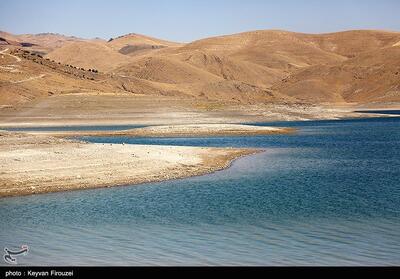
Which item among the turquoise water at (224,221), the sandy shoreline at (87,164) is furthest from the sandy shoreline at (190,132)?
the turquoise water at (224,221)

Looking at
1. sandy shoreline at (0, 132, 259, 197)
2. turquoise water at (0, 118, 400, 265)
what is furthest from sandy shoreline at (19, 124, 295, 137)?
turquoise water at (0, 118, 400, 265)

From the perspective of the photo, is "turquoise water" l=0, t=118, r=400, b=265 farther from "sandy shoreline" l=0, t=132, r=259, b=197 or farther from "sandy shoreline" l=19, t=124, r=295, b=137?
"sandy shoreline" l=19, t=124, r=295, b=137

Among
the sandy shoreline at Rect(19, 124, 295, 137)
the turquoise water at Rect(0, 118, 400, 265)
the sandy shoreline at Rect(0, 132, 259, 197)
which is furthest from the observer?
the sandy shoreline at Rect(19, 124, 295, 137)

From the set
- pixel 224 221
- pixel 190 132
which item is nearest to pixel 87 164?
pixel 224 221

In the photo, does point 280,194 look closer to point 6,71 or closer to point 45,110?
point 45,110

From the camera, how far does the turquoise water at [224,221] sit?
19.6 meters

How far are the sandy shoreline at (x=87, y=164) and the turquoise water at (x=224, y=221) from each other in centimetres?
157

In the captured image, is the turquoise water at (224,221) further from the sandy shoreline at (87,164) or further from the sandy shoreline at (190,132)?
→ the sandy shoreline at (190,132)

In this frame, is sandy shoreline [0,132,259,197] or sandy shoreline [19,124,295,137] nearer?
sandy shoreline [0,132,259,197]

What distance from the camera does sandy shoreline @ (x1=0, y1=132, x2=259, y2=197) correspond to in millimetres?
33794

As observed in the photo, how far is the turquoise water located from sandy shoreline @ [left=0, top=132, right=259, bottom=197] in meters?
1.57

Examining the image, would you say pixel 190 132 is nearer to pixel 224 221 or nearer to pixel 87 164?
pixel 87 164

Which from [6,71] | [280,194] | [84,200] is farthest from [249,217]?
[6,71]

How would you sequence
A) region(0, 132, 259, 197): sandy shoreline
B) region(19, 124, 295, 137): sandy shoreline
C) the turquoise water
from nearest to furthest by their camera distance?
the turquoise water → region(0, 132, 259, 197): sandy shoreline → region(19, 124, 295, 137): sandy shoreline
